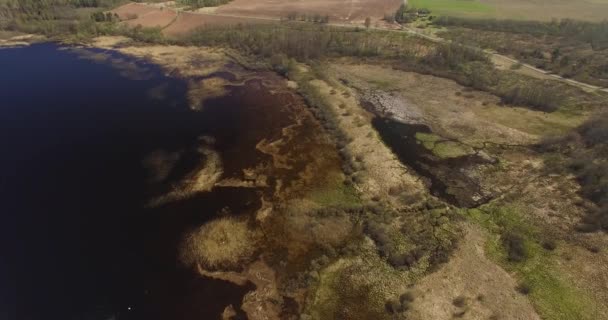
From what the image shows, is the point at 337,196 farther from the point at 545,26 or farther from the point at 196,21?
the point at 545,26

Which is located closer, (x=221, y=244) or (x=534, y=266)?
(x=534, y=266)

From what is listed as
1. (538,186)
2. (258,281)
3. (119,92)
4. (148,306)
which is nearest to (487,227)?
(538,186)

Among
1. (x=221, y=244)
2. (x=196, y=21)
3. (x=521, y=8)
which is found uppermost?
(x=521, y=8)

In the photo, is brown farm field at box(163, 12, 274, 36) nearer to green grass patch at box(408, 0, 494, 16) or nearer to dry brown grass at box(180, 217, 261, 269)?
green grass patch at box(408, 0, 494, 16)

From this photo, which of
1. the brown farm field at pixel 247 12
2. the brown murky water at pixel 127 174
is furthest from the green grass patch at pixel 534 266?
the brown farm field at pixel 247 12

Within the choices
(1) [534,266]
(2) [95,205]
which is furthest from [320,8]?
(1) [534,266]

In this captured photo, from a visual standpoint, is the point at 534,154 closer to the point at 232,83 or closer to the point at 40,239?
the point at 232,83

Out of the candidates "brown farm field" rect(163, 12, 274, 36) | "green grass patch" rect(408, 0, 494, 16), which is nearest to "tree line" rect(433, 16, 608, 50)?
"green grass patch" rect(408, 0, 494, 16)
